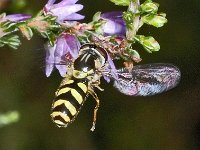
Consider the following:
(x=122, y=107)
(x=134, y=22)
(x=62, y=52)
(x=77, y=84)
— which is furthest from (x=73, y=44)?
(x=122, y=107)

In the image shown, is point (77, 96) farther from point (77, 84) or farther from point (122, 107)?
point (122, 107)

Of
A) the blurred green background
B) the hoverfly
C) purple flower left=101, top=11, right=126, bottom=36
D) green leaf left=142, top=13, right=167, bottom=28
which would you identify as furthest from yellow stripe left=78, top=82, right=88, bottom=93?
the blurred green background

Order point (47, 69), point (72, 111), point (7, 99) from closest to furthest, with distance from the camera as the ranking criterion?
1. point (72, 111)
2. point (47, 69)
3. point (7, 99)

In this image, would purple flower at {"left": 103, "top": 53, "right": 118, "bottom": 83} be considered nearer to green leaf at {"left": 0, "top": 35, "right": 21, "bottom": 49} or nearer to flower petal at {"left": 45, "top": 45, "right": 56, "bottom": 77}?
flower petal at {"left": 45, "top": 45, "right": 56, "bottom": 77}

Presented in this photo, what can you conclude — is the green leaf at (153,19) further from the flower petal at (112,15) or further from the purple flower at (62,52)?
the purple flower at (62,52)

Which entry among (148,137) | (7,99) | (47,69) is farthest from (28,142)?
(47,69)

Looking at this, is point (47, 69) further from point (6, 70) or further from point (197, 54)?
point (197, 54)

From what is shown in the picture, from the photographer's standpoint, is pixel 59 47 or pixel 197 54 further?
pixel 197 54

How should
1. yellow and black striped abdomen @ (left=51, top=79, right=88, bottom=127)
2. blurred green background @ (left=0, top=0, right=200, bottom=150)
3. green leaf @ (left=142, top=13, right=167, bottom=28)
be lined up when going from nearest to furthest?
yellow and black striped abdomen @ (left=51, top=79, right=88, bottom=127)
green leaf @ (left=142, top=13, right=167, bottom=28)
blurred green background @ (left=0, top=0, right=200, bottom=150)
